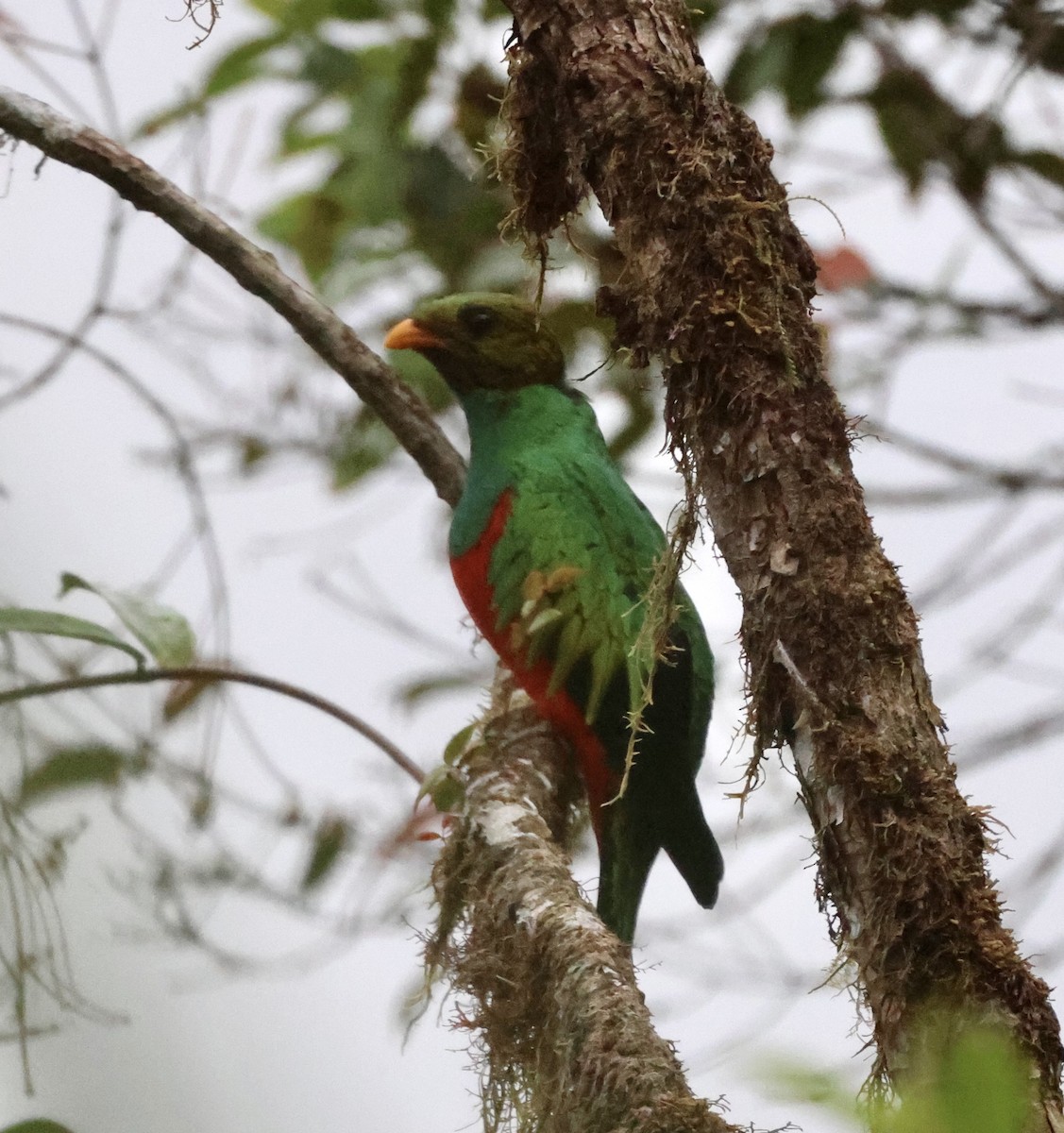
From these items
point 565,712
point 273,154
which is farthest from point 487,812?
point 273,154

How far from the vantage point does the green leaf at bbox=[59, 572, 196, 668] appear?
2.03m

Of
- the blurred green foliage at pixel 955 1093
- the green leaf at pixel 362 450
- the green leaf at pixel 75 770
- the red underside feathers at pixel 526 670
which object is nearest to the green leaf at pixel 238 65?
the green leaf at pixel 362 450

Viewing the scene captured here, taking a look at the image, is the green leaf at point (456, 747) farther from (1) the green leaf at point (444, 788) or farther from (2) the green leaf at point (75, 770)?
(2) the green leaf at point (75, 770)

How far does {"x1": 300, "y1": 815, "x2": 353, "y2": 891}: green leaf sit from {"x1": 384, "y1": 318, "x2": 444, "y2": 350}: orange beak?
1049 mm

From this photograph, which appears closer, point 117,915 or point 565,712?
point 117,915

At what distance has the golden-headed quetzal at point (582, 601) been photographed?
2209 mm

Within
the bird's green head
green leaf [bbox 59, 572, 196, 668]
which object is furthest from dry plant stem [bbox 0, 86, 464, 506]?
green leaf [bbox 59, 572, 196, 668]

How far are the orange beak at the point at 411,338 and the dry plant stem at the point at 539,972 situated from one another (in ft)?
2.70

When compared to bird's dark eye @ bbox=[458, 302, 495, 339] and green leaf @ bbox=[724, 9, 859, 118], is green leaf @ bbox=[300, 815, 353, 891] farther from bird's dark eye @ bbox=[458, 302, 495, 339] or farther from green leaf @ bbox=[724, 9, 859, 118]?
green leaf @ bbox=[724, 9, 859, 118]

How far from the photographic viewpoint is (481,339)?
2.66 meters

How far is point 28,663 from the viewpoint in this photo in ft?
5.88

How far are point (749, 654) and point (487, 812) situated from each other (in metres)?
0.68

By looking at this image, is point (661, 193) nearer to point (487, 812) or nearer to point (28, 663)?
point (487, 812)

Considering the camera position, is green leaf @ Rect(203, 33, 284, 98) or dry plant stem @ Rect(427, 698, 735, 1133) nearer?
dry plant stem @ Rect(427, 698, 735, 1133)
